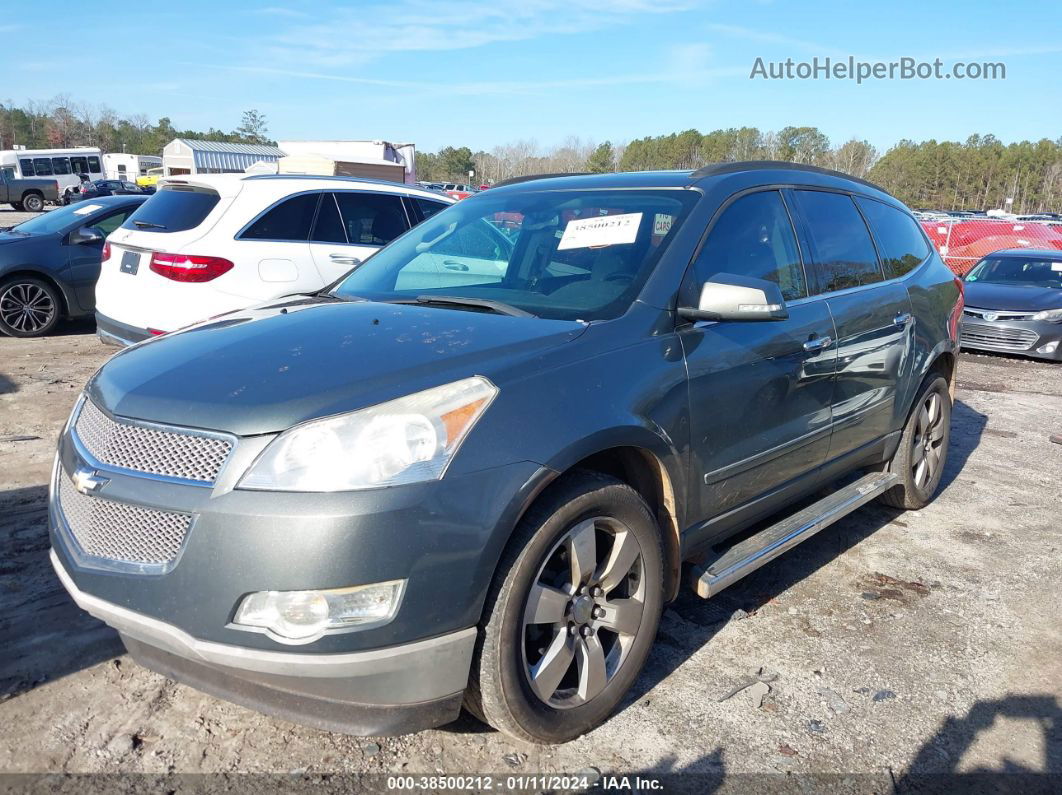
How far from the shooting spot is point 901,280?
446 centimetres

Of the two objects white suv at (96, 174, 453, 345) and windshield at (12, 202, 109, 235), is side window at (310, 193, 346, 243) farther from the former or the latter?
windshield at (12, 202, 109, 235)

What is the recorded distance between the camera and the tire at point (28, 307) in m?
8.79

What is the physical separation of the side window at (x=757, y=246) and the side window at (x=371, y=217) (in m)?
4.02

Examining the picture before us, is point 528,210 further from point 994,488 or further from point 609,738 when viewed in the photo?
point 994,488

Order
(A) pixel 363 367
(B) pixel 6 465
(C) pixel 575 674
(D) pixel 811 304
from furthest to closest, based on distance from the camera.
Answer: (B) pixel 6 465
(D) pixel 811 304
(C) pixel 575 674
(A) pixel 363 367

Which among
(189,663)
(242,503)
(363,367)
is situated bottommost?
(189,663)

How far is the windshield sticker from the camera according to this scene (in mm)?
3230

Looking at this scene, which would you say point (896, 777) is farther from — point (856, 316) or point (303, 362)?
point (303, 362)

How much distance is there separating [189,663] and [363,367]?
0.93 metres

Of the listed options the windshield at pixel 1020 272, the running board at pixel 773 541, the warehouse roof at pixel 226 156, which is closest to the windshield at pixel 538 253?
the running board at pixel 773 541

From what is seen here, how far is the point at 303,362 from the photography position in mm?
2467

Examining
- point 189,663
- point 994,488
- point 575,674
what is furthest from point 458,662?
point 994,488

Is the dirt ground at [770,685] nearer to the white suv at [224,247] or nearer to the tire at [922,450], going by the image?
the tire at [922,450]

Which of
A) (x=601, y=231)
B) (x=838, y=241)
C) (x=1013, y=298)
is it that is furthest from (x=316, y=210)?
(x=1013, y=298)
